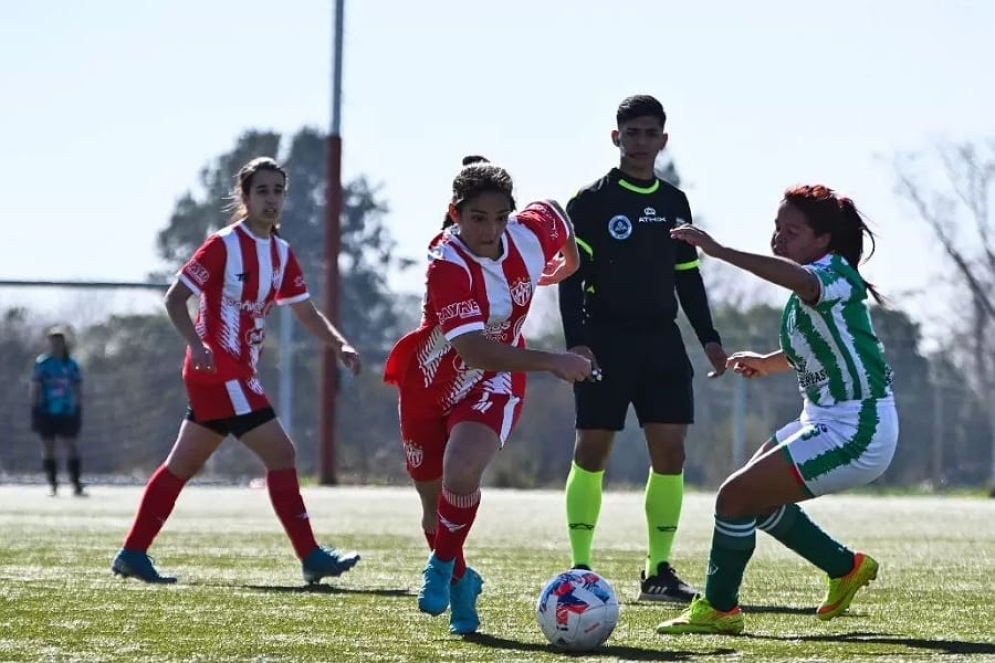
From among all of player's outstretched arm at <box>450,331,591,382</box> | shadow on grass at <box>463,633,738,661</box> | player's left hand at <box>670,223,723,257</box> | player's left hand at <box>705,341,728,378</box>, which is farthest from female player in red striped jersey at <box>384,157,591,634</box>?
Answer: player's left hand at <box>705,341,728,378</box>

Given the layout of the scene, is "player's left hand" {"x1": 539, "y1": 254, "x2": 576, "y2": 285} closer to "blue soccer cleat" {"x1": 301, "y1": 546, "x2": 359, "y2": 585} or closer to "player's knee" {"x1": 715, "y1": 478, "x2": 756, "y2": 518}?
"player's knee" {"x1": 715, "y1": 478, "x2": 756, "y2": 518}

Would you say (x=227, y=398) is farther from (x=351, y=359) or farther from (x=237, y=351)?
(x=351, y=359)

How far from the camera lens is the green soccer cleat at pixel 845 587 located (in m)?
6.36

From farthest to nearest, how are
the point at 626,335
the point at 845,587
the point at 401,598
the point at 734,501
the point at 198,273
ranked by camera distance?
1. the point at 198,273
2. the point at 626,335
3. the point at 401,598
4. the point at 845,587
5. the point at 734,501

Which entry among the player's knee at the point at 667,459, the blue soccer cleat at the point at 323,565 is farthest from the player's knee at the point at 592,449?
the blue soccer cleat at the point at 323,565

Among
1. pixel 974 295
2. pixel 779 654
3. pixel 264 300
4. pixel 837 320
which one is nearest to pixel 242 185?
pixel 264 300

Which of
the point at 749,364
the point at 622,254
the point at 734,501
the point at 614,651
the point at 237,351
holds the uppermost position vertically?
the point at 622,254

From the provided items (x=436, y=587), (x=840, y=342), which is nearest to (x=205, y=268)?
(x=436, y=587)

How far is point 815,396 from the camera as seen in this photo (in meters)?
6.09

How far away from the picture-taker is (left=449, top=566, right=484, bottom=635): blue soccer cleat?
5.92 metres

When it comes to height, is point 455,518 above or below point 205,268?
below

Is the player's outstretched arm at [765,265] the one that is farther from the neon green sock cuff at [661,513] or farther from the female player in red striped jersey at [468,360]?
the neon green sock cuff at [661,513]

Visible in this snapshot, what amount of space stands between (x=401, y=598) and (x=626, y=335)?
5.24ft

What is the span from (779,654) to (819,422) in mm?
994
